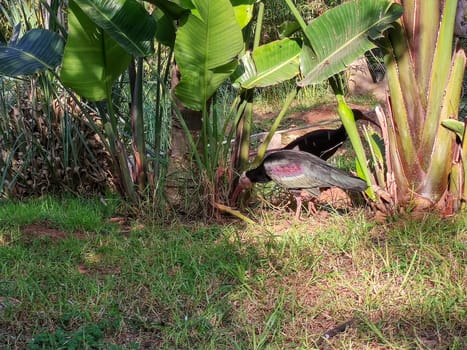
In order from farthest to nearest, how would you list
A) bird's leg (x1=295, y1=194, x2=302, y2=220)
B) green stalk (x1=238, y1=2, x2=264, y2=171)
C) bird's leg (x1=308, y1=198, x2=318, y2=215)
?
green stalk (x1=238, y1=2, x2=264, y2=171) < bird's leg (x1=308, y1=198, x2=318, y2=215) < bird's leg (x1=295, y1=194, x2=302, y2=220)

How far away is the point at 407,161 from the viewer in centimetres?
449

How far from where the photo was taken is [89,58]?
179 inches

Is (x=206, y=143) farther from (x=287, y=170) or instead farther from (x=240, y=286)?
(x=240, y=286)

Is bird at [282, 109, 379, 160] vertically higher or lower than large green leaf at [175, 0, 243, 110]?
lower

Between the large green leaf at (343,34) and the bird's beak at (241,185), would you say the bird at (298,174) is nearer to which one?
the bird's beak at (241,185)

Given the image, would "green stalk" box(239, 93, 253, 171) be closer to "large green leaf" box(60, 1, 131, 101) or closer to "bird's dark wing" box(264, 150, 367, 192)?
"bird's dark wing" box(264, 150, 367, 192)

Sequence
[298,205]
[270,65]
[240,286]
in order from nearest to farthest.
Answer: [240,286], [298,205], [270,65]

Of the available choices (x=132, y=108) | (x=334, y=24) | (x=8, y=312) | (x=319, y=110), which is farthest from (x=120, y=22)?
(x=319, y=110)

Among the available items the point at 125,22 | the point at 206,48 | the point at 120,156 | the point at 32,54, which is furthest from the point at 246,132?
the point at 32,54

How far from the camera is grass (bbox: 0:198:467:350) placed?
10.4 ft

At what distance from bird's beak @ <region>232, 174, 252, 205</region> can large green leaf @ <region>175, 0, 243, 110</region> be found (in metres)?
0.62

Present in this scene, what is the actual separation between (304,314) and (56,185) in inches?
137

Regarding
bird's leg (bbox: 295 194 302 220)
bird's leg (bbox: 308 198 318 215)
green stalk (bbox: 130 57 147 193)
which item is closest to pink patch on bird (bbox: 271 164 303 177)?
bird's leg (bbox: 295 194 302 220)

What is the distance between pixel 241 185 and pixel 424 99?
1441 mm
